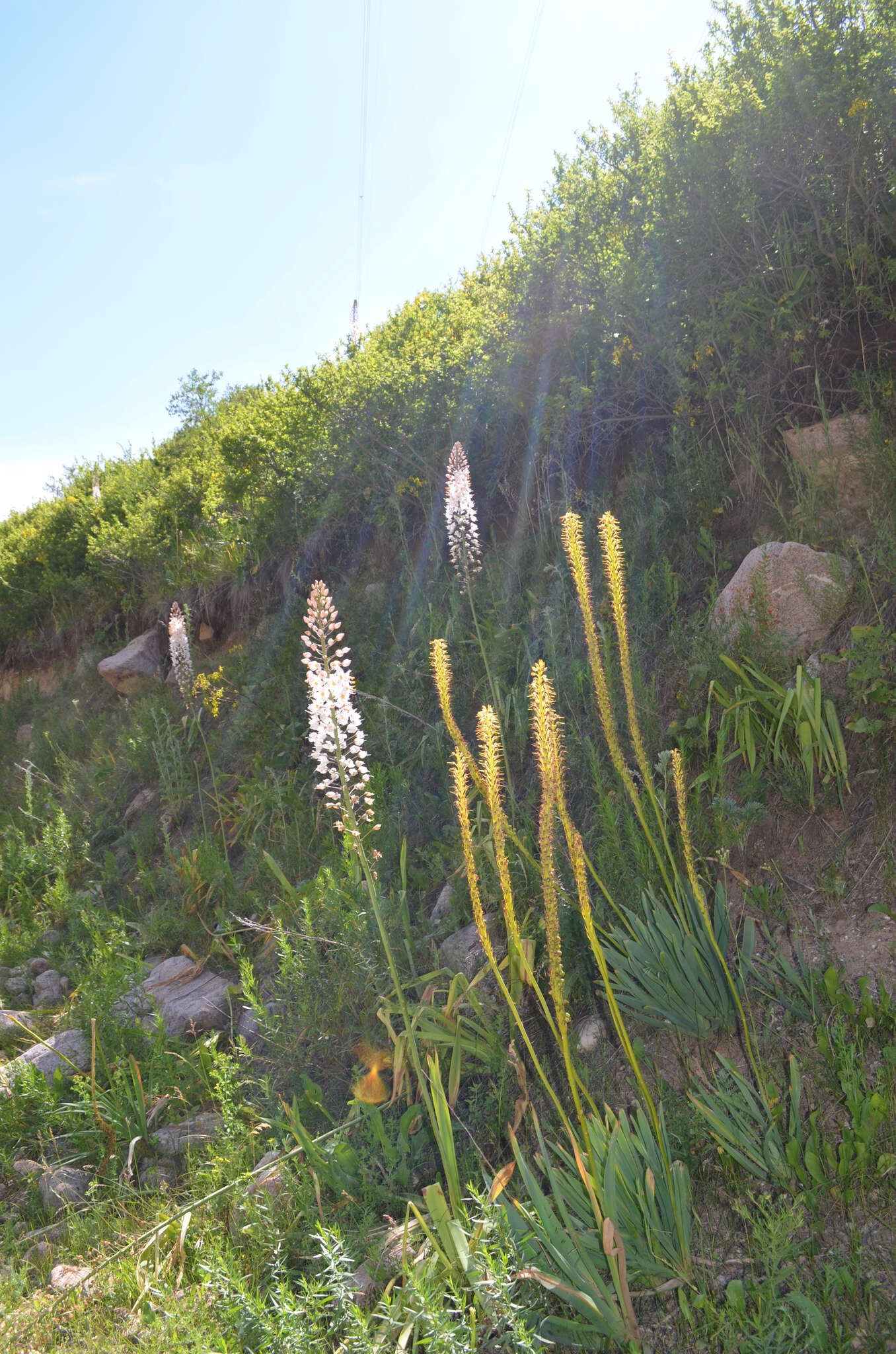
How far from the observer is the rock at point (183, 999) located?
4488 millimetres

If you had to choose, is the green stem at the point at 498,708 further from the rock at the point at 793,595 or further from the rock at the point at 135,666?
the rock at the point at 135,666

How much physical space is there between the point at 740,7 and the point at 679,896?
18.0 feet

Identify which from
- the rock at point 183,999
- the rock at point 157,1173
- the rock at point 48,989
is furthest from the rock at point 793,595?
the rock at point 48,989

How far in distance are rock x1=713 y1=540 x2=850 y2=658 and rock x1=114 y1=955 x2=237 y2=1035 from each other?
335cm

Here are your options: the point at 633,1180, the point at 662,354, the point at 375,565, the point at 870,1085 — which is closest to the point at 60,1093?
the point at 633,1180

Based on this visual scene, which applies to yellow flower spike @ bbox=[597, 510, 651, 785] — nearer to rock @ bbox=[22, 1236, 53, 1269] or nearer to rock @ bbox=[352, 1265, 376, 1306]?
rock @ bbox=[352, 1265, 376, 1306]

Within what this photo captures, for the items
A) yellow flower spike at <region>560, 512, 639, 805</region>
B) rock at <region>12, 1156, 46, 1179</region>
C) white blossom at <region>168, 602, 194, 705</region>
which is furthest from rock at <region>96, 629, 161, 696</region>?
yellow flower spike at <region>560, 512, 639, 805</region>

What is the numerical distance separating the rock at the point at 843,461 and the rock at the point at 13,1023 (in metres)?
5.39

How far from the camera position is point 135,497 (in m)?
12.5

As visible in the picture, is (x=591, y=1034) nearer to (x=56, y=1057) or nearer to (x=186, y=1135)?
(x=186, y=1135)

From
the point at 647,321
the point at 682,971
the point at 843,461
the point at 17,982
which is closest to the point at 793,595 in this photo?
the point at 843,461

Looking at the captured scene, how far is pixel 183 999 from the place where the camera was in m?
4.72

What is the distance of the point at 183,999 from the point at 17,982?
5.57ft

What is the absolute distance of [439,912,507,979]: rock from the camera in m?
3.66
